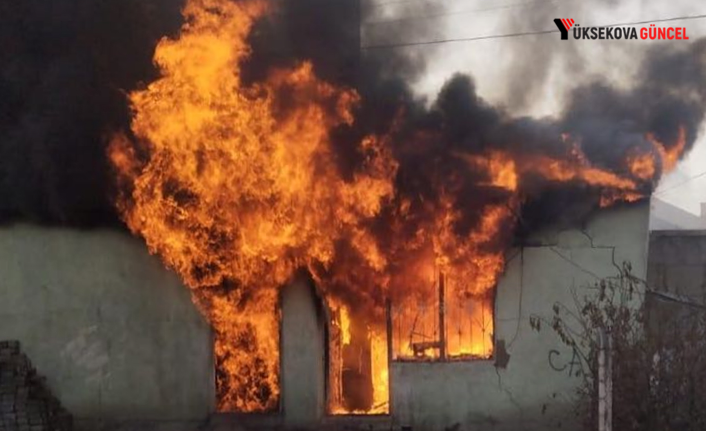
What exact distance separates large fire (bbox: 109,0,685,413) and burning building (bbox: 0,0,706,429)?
29 mm

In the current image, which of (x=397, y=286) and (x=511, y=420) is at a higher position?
(x=397, y=286)

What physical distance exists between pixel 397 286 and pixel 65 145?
18.4 feet

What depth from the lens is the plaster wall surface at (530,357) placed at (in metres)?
11.8

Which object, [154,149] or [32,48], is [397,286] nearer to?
[154,149]

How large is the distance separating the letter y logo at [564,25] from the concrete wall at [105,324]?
7.39 meters

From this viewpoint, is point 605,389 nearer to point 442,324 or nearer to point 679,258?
point 442,324

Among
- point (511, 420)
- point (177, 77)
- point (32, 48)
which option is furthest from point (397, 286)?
point (32, 48)

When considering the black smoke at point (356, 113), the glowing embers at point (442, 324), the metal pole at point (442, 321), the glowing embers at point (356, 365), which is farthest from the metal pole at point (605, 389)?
the glowing embers at point (356, 365)

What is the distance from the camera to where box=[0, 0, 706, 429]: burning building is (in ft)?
38.0

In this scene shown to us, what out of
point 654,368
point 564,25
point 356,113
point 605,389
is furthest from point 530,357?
point 564,25

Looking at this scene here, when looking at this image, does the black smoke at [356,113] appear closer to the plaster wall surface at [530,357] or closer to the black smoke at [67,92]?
the black smoke at [67,92]

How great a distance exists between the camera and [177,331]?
1238cm

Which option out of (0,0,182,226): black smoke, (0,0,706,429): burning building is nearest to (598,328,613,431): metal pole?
(0,0,706,429): burning building

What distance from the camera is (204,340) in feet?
40.5
